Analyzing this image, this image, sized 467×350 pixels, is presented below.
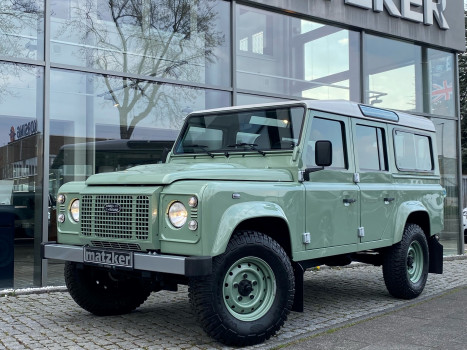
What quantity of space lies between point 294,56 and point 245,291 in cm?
666

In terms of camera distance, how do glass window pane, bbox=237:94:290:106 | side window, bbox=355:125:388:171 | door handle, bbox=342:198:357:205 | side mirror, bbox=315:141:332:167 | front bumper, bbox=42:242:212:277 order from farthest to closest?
glass window pane, bbox=237:94:290:106 < side window, bbox=355:125:388:171 < door handle, bbox=342:198:357:205 < side mirror, bbox=315:141:332:167 < front bumper, bbox=42:242:212:277

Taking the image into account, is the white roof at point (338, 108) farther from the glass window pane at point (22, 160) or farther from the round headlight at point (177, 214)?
the glass window pane at point (22, 160)

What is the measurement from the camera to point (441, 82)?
12.6m

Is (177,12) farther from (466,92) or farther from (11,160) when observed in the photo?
(466,92)

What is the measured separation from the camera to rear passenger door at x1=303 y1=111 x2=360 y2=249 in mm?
5414

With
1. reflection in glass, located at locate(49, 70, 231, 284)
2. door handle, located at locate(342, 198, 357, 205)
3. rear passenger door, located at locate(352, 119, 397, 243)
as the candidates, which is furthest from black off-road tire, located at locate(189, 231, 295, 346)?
reflection in glass, located at locate(49, 70, 231, 284)

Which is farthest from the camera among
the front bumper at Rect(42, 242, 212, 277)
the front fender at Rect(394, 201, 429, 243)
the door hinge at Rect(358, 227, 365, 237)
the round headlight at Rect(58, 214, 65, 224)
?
the front fender at Rect(394, 201, 429, 243)

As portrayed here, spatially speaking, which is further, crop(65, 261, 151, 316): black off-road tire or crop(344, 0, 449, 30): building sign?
crop(344, 0, 449, 30): building sign

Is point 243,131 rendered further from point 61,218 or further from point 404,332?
point 404,332

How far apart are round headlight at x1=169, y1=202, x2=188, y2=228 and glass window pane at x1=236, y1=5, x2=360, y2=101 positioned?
17.9ft

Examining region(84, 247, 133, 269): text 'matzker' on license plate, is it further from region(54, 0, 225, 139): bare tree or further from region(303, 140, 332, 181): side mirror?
region(54, 0, 225, 139): bare tree

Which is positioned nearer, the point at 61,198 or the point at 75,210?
the point at 75,210

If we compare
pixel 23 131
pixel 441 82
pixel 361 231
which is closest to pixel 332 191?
pixel 361 231

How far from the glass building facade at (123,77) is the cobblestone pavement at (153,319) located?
1.36 metres
